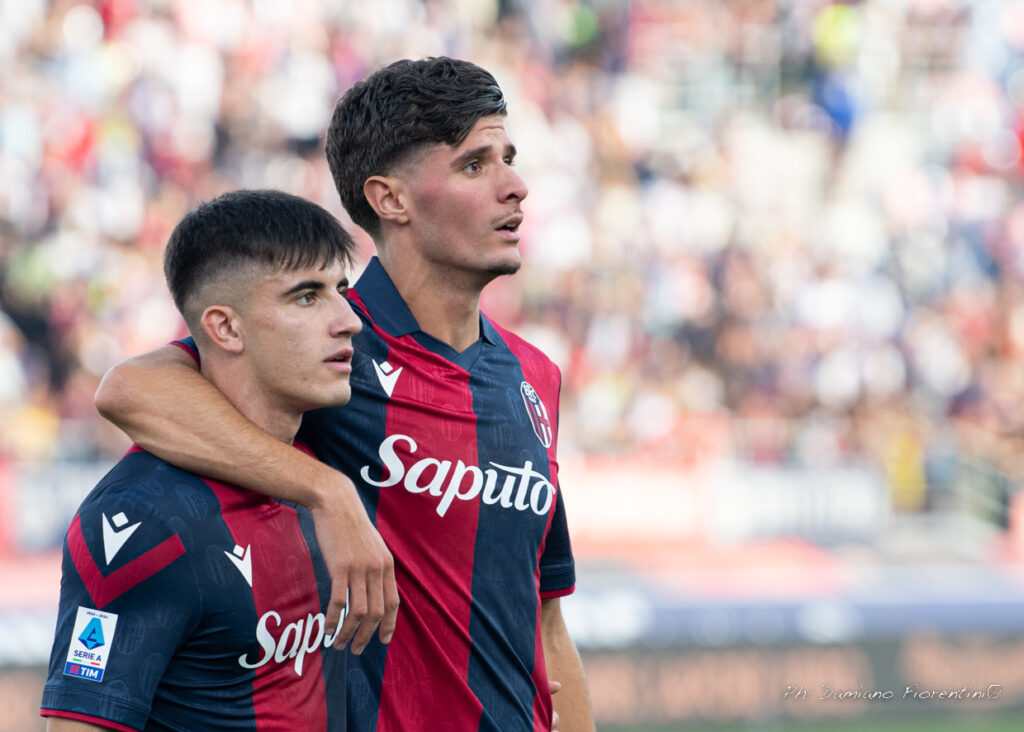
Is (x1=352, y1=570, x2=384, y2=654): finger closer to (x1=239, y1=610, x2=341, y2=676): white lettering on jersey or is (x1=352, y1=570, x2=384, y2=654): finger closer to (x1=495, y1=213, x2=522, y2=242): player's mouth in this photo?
(x1=239, y1=610, x2=341, y2=676): white lettering on jersey

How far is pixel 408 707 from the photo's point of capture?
3043mm

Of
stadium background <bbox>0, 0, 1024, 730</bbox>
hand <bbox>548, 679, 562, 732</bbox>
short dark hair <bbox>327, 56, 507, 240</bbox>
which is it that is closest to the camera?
short dark hair <bbox>327, 56, 507, 240</bbox>

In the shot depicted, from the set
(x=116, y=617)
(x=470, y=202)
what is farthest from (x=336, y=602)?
(x=470, y=202)

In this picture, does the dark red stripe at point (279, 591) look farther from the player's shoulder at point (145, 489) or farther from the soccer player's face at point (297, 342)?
the soccer player's face at point (297, 342)

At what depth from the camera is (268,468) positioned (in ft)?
8.71

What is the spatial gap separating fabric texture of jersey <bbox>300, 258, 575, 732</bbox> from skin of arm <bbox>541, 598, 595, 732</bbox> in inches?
9.0

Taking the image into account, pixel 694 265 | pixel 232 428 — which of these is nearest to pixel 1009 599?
pixel 694 265

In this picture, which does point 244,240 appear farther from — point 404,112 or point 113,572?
point 113,572

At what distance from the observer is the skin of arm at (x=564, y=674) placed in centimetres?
355

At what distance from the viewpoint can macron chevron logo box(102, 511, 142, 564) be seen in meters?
2.45

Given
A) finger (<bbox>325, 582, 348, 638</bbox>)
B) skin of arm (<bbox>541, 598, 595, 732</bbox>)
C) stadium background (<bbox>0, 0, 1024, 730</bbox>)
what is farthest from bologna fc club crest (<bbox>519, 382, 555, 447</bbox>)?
stadium background (<bbox>0, 0, 1024, 730</bbox>)

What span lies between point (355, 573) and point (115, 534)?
0.45m

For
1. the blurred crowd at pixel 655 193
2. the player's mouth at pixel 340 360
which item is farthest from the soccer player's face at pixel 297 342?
the blurred crowd at pixel 655 193

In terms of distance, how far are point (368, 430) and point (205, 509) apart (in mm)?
585
